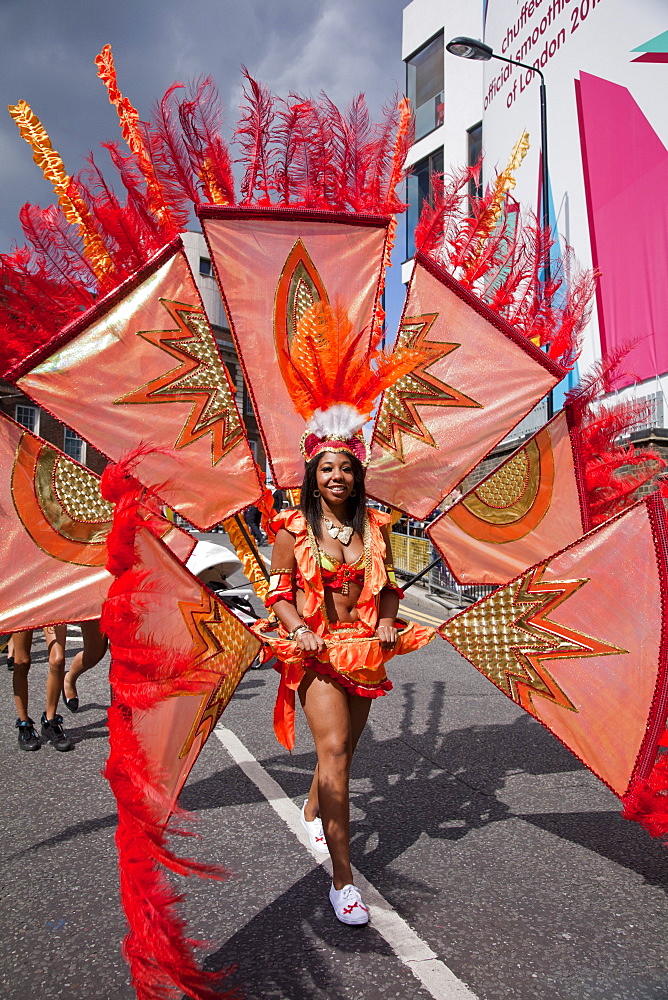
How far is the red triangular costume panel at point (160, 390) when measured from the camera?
2.98 m

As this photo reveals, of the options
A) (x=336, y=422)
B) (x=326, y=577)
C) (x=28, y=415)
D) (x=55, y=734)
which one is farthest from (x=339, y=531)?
(x=28, y=415)

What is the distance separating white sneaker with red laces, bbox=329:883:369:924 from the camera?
2506 mm

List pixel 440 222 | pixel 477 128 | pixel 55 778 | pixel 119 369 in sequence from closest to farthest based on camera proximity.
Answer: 1. pixel 119 369
2. pixel 440 222
3. pixel 55 778
4. pixel 477 128

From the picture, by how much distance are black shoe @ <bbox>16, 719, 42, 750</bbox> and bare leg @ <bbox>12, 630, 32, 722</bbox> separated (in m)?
0.03

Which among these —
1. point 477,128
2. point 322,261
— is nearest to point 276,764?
point 322,261

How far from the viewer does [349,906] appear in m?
2.53

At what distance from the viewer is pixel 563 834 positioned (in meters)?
3.35

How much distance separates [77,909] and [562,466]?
293 cm

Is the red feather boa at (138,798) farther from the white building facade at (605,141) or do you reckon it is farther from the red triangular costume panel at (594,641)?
the white building facade at (605,141)

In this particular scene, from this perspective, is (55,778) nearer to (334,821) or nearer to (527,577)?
(334,821)

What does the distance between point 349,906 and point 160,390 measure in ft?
7.24

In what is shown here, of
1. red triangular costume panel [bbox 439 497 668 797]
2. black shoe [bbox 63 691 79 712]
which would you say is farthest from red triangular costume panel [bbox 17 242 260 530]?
black shoe [bbox 63 691 79 712]

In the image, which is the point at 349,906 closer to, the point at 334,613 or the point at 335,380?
the point at 334,613

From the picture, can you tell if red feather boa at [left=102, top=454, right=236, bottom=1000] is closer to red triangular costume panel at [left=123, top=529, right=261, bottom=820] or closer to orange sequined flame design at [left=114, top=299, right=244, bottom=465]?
red triangular costume panel at [left=123, top=529, right=261, bottom=820]
